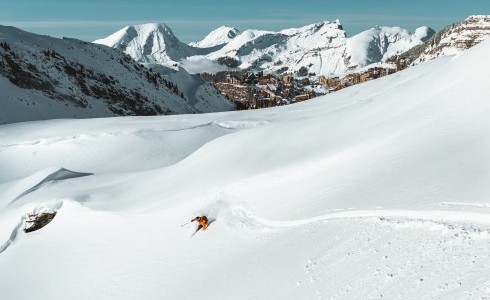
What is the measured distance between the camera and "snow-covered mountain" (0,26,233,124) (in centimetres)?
5344

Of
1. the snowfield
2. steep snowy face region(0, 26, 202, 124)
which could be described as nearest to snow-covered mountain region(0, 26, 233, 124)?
steep snowy face region(0, 26, 202, 124)

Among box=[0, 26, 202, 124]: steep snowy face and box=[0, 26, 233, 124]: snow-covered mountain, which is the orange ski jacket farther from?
box=[0, 26, 233, 124]: snow-covered mountain

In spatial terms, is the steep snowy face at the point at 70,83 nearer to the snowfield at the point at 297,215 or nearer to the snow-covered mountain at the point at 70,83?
the snow-covered mountain at the point at 70,83

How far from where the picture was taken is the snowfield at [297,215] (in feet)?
25.5

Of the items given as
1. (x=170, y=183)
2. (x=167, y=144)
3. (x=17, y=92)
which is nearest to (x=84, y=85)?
(x=17, y=92)

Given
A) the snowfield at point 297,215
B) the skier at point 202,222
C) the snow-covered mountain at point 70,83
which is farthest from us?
the snow-covered mountain at point 70,83

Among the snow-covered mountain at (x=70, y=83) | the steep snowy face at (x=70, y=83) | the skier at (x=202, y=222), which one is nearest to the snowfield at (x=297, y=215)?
the skier at (x=202, y=222)

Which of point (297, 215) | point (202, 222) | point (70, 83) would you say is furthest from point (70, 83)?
point (297, 215)

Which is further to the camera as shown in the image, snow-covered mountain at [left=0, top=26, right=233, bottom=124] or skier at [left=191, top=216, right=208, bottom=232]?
snow-covered mountain at [left=0, top=26, right=233, bottom=124]

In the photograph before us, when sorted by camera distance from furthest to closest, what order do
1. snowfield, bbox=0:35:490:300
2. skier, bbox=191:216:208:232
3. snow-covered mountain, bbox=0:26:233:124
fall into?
snow-covered mountain, bbox=0:26:233:124, skier, bbox=191:216:208:232, snowfield, bbox=0:35:490:300

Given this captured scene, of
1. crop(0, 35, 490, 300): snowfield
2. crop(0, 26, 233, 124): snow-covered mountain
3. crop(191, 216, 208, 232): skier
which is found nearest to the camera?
crop(0, 35, 490, 300): snowfield

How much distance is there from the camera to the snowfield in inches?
306

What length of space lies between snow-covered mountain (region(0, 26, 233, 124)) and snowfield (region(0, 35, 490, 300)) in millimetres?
37090

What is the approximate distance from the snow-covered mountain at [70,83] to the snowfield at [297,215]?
3709 cm
